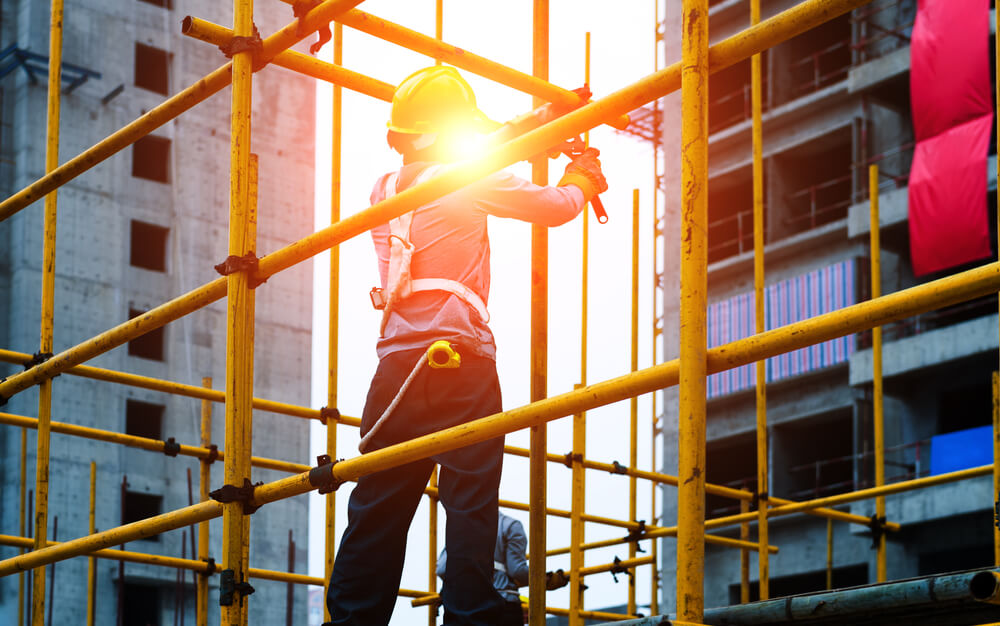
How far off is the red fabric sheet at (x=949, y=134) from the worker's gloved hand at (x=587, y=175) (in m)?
22.8

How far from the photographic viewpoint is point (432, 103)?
498 cm

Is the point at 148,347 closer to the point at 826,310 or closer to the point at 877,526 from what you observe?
the point at 826,310

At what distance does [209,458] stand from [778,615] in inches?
145

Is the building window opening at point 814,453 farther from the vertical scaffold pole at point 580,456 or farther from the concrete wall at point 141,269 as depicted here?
the vertical scaffold pole at point 580,456

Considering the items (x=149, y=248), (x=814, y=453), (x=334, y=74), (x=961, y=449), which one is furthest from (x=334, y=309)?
(x=149, y=248)

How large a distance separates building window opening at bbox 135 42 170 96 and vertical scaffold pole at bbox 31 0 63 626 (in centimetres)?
3172

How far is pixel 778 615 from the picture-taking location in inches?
195

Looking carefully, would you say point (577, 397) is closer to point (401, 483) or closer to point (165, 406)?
point (401, 483)

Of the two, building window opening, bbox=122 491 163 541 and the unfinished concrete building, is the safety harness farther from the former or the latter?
building window opening, bbox=122 491 163 541

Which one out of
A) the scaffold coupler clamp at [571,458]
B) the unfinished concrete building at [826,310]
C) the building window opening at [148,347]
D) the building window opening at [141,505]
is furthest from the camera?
the building window opening at [148,347]

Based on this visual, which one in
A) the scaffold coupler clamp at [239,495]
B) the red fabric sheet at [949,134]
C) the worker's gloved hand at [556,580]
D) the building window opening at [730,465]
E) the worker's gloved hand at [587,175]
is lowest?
the worker's gloved hand at [556,580]

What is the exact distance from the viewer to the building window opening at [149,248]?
3747 cm

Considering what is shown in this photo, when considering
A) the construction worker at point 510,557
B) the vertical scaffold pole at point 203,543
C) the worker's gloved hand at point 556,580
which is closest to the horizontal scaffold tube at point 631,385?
the vertical scaffold pole at point 203,543

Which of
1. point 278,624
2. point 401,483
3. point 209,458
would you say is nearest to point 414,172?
point 401,483
